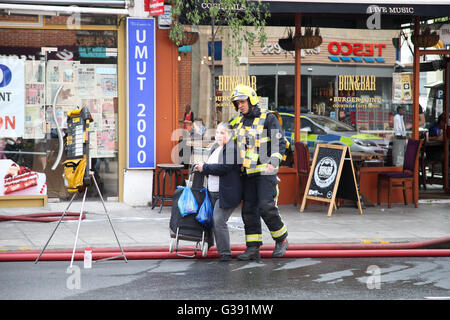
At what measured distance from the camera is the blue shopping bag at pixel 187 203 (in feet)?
26.4

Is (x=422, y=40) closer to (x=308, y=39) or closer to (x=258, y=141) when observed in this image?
(x=308, y=39)

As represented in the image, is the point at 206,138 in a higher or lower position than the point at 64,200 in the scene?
higher

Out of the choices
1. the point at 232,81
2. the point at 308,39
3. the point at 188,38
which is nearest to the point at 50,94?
the point at 188,38

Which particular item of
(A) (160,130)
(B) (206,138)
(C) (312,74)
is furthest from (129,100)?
(C) (312,74)

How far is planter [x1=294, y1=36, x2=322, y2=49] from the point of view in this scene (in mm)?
12625

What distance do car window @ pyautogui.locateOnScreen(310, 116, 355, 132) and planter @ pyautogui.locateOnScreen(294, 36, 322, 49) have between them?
1311mm

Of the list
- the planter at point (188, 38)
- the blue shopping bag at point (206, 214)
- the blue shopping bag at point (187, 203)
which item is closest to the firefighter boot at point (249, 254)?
the blue shopping bag at point (206, 214)

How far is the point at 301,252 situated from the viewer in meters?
8.59

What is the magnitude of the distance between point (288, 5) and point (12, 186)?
5.58 metres

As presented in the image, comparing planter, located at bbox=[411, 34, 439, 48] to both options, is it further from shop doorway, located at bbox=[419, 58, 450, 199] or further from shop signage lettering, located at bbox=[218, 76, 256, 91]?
shop signage lettering, located at bbox=[218, 76, 256, 91]

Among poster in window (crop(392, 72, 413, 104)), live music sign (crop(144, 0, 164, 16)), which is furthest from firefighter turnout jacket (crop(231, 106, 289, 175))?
poster in window (crop(392, 72, 413, 104))
